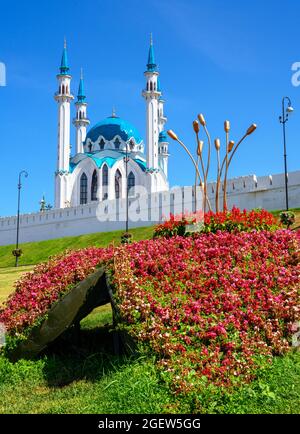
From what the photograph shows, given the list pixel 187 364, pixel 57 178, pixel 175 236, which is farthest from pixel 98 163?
pixel 187 364

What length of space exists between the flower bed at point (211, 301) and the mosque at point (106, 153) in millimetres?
47188

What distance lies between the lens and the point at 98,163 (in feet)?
224

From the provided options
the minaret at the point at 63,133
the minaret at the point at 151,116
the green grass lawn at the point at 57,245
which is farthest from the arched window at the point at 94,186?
the green grass lawn at the point at 57,245

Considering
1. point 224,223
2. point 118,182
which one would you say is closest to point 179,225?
point 224,223

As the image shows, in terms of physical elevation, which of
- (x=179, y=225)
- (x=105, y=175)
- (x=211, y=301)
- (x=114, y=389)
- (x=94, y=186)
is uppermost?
(x=105, y=175)

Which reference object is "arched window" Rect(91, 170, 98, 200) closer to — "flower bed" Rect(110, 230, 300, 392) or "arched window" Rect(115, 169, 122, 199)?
"arched window" Rect(115, 169, 122, 199)

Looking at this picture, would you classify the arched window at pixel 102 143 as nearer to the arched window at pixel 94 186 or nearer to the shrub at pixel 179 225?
the arched window at pixel 94 186

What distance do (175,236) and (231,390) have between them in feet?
15.5

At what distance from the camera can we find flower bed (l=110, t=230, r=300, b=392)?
6.97 meters

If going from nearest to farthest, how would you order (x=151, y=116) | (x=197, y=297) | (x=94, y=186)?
1. (x=197, y=297)
2. (x=151, y=116)
3. (x=94, y=186)

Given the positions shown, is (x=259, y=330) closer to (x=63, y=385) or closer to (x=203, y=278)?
(x=203, y=278)

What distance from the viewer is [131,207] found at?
46656 mm

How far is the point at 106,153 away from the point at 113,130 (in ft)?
12.6

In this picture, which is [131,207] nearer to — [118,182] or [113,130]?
[118,182]
